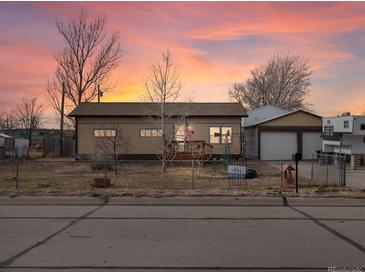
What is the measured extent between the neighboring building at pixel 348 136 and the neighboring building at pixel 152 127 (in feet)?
22.6

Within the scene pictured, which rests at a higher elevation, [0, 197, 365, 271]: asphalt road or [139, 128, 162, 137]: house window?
[139, 128, 162, 137]: house window

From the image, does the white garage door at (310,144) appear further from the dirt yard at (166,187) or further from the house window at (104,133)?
the dirt yard at (166,187)

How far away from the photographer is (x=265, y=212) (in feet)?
39.0

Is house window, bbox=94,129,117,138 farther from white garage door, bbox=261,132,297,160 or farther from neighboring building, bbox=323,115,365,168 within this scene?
neighboring building, bbox=323,115,365,168

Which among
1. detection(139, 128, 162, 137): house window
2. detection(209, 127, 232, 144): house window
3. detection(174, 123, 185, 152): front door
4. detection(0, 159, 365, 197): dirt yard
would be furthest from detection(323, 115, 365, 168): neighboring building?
detection(139, 128, 162, 137): house window

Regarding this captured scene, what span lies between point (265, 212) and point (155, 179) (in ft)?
31.5

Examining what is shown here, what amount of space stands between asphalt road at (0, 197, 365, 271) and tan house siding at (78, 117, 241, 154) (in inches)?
862

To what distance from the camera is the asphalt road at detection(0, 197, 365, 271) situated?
6613 millimetres

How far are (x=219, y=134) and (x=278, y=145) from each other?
5964 millimetres

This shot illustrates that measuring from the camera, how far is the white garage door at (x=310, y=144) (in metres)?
39.0

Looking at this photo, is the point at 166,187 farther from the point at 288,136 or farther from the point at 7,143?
the point at 7,143

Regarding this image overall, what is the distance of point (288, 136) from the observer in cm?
3894

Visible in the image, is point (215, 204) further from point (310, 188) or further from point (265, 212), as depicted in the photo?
point (310, 188)

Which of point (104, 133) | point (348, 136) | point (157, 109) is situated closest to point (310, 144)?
point (348, 136)
